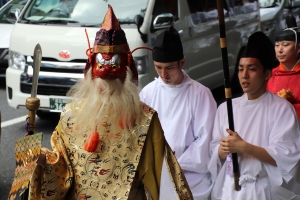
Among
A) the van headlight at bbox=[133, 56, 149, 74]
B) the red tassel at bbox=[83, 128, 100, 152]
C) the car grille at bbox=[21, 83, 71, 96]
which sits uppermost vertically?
the red tassel at bbox=[83, 128, 100, 152]

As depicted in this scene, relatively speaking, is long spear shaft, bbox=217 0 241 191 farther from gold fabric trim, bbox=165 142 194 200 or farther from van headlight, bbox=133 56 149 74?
van headlight, bbox=133 56 149 74

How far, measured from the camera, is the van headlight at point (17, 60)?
27.0ft

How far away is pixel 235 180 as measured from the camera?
4.03 m

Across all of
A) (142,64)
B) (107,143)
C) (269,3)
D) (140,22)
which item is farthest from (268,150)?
(269,3)

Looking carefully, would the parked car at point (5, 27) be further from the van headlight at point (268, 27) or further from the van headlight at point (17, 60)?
the van headlight at point (268, 27)

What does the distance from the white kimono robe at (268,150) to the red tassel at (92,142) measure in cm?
108

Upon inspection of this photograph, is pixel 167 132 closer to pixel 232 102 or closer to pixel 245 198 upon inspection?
pixel 232 102

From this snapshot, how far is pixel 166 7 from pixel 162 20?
45cm

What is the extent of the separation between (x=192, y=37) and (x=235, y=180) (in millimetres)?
4862

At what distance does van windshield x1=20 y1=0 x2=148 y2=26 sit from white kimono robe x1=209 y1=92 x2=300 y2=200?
399 centimetres

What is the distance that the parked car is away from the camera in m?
11.3

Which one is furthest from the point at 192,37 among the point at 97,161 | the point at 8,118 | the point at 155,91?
the point at 97,161

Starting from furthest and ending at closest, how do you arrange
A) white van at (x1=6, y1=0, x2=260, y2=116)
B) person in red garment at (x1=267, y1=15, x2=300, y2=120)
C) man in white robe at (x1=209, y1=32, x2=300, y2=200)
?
→ white van at (x1=6, y1=0, x2=260, y2=116) < person in red garment at (x1=267, y1=15, x2=300, y2=120) < man in white robe at (x1=209, y1=32, x2=300, y2=200)

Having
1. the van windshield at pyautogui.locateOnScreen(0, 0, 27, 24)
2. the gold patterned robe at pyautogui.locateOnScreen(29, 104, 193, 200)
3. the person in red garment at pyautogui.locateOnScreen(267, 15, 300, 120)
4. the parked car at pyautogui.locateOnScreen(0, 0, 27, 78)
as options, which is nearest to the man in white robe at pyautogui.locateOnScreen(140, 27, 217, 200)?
the person in red garment at pyautogui.locateOnScreen(267, 15, 300, 120)
